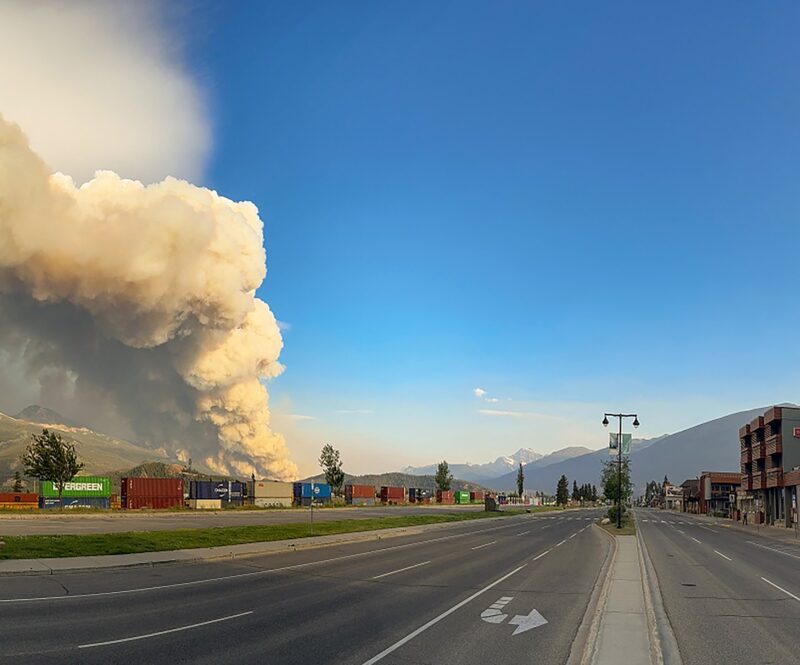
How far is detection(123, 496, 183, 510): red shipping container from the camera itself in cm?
6981

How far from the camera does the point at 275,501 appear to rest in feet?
292

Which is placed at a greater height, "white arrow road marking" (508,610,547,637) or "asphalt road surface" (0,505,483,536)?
"white arrow road marking" (508,610,547,637)

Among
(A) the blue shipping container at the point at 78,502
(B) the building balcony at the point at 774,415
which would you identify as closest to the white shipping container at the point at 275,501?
(A) the blue shipping container at the point at 78,502

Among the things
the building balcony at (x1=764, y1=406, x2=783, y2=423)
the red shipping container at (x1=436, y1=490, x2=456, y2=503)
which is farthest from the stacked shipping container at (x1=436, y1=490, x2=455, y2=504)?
the building balcony at (x1=764, y1=406, x2=783, y2=423)

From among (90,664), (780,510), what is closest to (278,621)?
(90,664)

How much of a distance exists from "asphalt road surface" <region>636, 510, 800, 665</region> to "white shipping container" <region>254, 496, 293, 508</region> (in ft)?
205

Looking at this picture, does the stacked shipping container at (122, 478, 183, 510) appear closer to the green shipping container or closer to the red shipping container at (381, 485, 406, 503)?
the green shipping container

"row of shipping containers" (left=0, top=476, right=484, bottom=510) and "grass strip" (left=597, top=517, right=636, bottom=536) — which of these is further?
"row of shipping containers" (left=0, top=476, right=484, bottom=510)

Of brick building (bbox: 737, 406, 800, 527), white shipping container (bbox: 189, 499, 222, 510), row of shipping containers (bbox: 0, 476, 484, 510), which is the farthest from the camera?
white shipping container (bbox: 189, 499, 222, 510)

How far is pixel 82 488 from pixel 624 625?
70.6 metres

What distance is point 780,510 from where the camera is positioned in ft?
261

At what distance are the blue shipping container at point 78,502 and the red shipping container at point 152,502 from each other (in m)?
2.26

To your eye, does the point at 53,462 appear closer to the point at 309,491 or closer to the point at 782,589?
the point at 309,491

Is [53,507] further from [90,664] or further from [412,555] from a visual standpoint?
[90,664]
